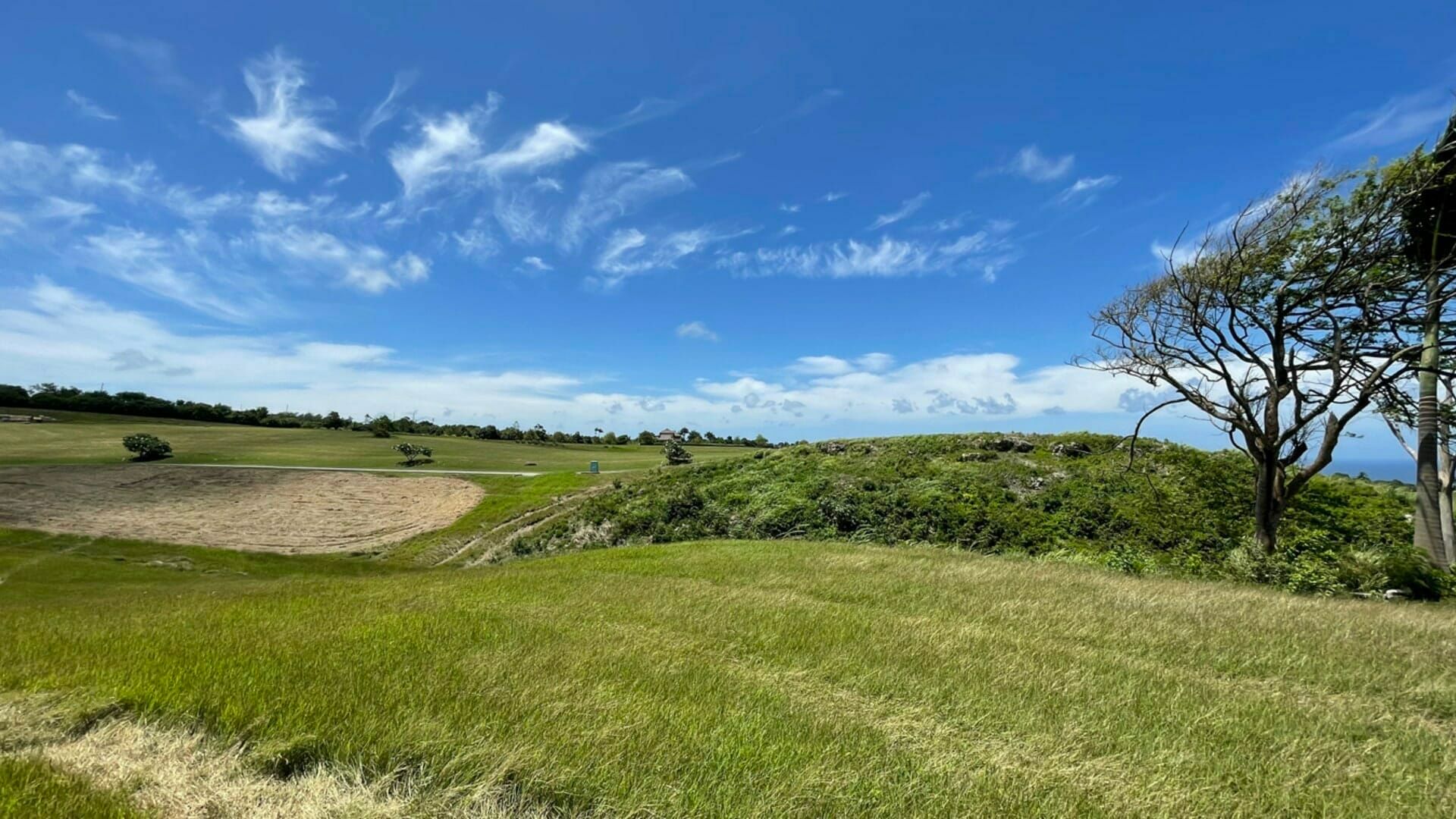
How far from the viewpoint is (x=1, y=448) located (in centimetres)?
5541

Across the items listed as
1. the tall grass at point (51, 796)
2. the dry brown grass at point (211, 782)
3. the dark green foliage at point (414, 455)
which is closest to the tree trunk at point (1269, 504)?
the dry brown grass at point (211, 782)

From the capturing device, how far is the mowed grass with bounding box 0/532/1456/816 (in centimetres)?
417

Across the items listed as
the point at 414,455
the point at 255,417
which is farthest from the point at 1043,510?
the point at 255,417

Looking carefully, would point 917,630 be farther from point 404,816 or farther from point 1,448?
point 1,448

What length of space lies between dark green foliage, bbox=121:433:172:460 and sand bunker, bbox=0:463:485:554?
276 inches

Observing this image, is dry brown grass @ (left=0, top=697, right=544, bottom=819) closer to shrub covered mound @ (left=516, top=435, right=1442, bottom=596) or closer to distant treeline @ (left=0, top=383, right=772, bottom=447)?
shrub covered mound @ (left=516, top=435, right=1442, bottom=596)

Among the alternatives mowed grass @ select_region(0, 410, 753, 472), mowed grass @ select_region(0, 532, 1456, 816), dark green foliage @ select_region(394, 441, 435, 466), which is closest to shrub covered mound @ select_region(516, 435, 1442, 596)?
mowed grass @ select_region(0, 532, 1456, 816)

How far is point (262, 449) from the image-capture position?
66.5 m

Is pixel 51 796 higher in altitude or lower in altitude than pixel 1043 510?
lower

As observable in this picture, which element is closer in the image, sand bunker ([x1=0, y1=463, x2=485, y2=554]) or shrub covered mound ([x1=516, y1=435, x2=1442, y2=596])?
shrub covered mound ([x1=516, y1=435, x2=1442, y2=596])

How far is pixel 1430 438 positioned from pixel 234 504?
5591 centimetres

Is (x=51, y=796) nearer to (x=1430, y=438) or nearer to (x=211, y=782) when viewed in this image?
(x=211, y=782)

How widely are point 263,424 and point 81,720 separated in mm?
127302

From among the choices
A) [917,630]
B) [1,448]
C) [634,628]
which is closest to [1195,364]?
[917,630]
